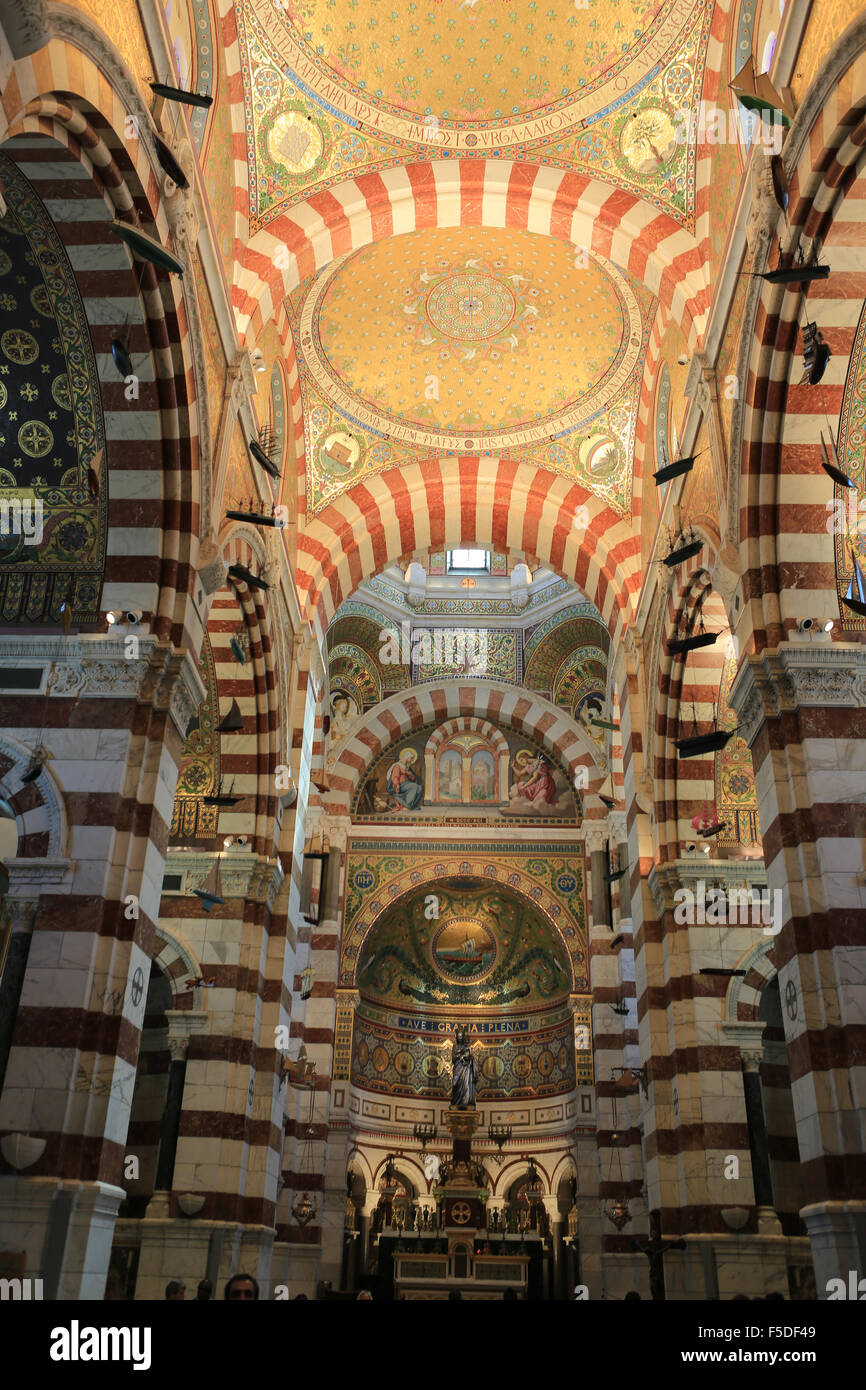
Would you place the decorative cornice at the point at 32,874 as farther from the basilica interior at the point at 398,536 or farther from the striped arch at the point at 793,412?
the striped arch at the point at 793,412

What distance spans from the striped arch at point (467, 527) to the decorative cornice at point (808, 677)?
6.12 m

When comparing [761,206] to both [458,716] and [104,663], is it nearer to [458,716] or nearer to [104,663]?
[104,663]

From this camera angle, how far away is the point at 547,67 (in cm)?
1108

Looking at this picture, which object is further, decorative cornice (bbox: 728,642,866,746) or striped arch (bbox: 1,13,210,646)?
decorative cornice (bbox: 728,642,866,746)

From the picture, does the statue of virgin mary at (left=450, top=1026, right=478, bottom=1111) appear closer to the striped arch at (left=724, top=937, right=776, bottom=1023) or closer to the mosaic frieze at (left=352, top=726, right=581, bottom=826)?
the mosaic frieze at (left=352, top=726, right=581, bottom=826)

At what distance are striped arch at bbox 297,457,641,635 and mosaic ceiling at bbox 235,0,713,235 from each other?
176 inches

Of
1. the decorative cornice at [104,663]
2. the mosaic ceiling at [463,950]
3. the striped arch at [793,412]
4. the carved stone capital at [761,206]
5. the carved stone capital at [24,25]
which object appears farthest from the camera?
the mosaic ceiling at [463,950]

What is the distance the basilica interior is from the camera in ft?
25.1

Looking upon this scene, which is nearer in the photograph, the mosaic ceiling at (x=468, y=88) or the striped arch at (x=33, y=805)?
the striped arch at (x=33, y=805)

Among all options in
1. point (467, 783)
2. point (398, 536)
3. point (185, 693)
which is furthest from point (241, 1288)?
point (467, 783)

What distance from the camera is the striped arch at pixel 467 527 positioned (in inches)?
585

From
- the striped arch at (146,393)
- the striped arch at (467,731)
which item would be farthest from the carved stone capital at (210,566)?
the striped arch at (467,731)

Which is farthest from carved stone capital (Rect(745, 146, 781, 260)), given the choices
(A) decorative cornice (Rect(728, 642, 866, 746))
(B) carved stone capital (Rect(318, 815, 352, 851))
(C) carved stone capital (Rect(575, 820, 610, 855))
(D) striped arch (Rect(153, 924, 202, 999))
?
(B) carved stone capital (Rect(318, 815, 352, 851))
